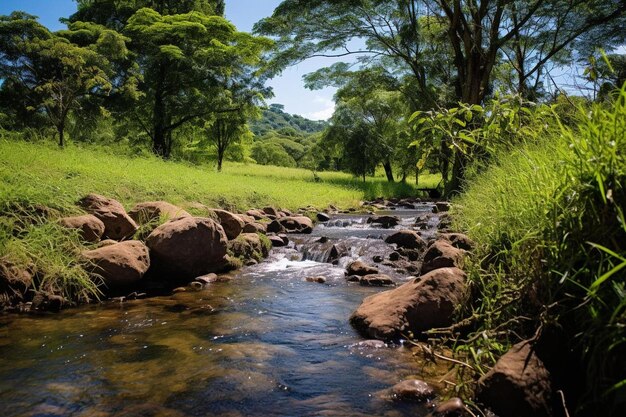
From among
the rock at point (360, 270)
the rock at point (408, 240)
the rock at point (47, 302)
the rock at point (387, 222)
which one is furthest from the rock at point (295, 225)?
the rock at point (47, 302)

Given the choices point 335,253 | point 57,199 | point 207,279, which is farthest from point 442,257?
point 57,199

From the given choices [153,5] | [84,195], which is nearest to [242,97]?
[153,5]

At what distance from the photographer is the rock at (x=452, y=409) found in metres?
2.47

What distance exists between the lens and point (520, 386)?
221 centimetres

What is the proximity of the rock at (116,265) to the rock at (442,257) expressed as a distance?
4138mm

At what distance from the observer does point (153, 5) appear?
27.1 meters

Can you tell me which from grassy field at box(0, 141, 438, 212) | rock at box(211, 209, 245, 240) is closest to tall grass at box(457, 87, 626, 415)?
rock at box(211, 209, 245, 240)

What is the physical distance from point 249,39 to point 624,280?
24.8 m

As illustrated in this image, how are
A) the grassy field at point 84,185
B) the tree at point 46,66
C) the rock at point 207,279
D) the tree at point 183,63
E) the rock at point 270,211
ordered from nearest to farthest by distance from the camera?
the grassy field at point 84,185 < the rock at point 207,279 < the rock at point 270,211 < the tree at point 46,66 < the tree at point 183,63

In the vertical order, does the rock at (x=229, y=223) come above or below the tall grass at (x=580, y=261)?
below

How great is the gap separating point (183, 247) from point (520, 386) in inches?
208

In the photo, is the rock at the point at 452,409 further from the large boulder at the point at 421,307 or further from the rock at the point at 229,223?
the rock at the point at 229,223

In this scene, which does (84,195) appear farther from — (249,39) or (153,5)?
(153,5)

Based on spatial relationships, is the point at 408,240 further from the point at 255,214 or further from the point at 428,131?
the point at 255,214
